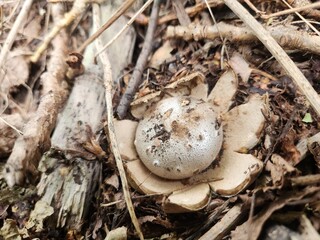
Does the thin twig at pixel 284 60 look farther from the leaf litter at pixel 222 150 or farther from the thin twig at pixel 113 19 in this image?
the thin twig at pixel 113 19

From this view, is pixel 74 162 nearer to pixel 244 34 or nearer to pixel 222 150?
pixel 222 150

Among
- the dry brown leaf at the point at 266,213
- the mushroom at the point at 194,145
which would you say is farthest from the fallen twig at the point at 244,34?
the dry brown leaf at the point at 266,213

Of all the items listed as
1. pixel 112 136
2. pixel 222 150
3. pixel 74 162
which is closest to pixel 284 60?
pixel 222 150

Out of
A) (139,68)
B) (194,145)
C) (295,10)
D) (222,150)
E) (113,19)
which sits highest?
(113,19)

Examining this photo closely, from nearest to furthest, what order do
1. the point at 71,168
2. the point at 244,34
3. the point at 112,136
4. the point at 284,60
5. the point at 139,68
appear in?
the point at 284,60 → the point at 112,136 → the point at 71,168 → the point at 244,34 → the point at 139,68

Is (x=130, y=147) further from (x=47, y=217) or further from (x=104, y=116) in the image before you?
(x=47, y=217)

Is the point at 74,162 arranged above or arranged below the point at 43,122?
below

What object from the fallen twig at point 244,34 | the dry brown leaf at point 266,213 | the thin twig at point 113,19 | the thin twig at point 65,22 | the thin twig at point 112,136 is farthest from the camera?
the thin twig at point 65,22
